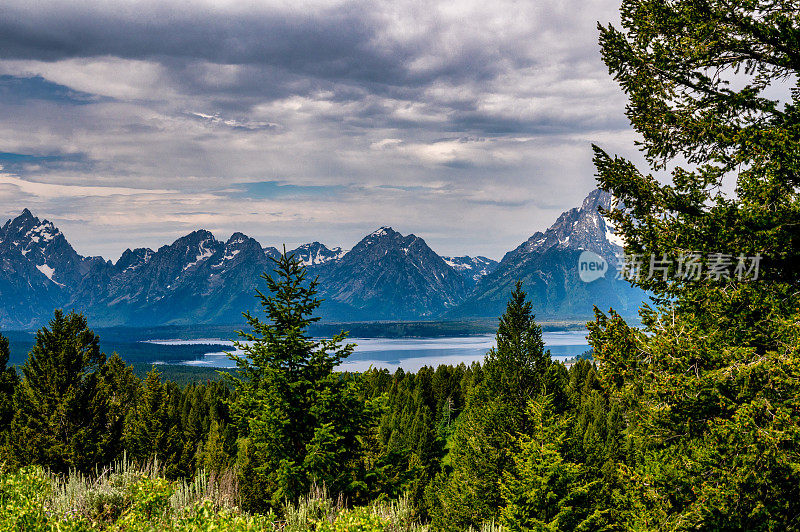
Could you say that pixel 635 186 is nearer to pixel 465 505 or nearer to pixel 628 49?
pixel 628 49

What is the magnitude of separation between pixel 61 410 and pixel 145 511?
2575 cm

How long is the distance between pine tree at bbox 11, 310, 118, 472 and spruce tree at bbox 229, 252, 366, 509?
15.6 meters


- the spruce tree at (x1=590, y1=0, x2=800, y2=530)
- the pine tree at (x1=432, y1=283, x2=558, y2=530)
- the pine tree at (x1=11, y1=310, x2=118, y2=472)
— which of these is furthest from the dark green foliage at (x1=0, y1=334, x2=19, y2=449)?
→ the spruce tree at (x1=590, y1=0, x2=800, y2=530)

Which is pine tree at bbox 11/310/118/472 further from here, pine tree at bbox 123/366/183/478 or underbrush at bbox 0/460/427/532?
underbrush at bbox 0/460/427/532

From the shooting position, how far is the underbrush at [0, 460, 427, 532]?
22.3 feet

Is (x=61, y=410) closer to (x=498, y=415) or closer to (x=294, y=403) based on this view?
(x=294, y=403)

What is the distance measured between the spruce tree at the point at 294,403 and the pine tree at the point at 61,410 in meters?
15.6

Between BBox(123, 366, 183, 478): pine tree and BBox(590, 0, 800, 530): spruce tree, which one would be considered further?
BBox(123, 366, 183, 478): pine tree

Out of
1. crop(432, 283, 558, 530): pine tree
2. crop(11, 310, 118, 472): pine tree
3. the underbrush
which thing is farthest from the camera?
crop(11, 310, 118, 472): pine tree

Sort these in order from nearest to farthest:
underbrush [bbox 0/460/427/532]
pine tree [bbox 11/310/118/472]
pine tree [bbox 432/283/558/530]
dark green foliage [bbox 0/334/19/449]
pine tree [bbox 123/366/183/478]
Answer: underbrush [bbox 0/460/427/532]
pine tree [bbox 432/283/558/530]
pine tree [bbox 11/310/118/472]
pine tree [bbox 123/366/183/478]
dark green foliage [bbox 0/334/19/449]

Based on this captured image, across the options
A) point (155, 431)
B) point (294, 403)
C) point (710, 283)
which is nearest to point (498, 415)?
point (294, 403)

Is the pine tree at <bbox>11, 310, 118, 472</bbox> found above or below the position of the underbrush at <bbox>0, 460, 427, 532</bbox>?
below

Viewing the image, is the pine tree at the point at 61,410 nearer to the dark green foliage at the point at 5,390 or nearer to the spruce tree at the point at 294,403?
the dark green foliage at the point at 5,390

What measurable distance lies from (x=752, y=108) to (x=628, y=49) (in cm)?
239
